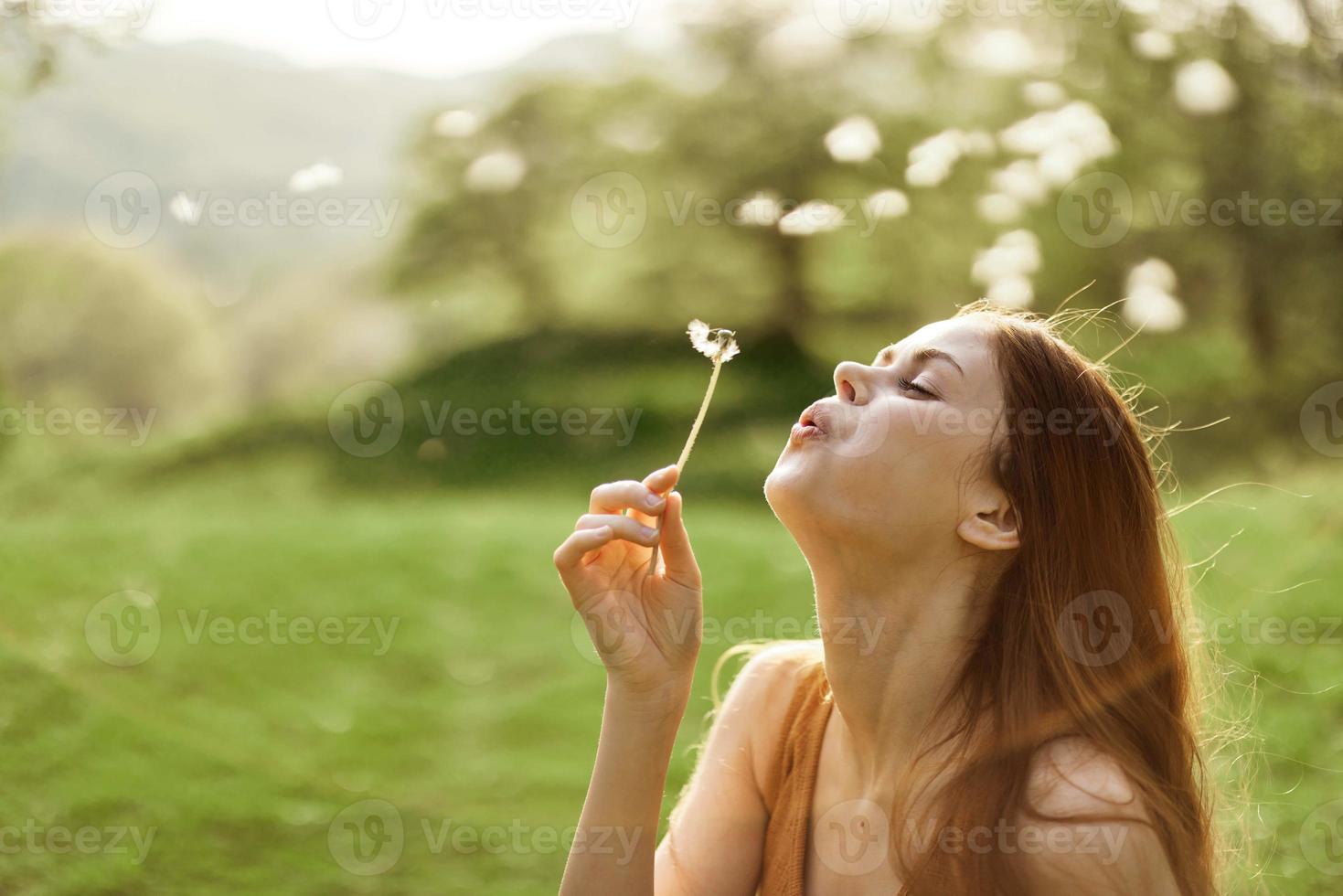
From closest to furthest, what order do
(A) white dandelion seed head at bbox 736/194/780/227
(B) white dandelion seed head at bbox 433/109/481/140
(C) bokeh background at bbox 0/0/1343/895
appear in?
(C) bokeh background at bbox 0/0/1343/895
(A) white dandelion seed head at bbox 736/194/780/227
(B) white dandelion seed head at bbox 433/109/481/140

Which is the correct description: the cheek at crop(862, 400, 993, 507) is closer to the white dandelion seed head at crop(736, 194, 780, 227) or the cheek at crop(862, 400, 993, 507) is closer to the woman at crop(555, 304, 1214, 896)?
the woman at crop(555, 304, 1214, 896)

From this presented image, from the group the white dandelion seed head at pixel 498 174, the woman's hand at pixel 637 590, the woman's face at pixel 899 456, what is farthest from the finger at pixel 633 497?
the white dandelion seed head at pixel 498 174

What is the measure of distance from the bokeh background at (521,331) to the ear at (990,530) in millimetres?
2317

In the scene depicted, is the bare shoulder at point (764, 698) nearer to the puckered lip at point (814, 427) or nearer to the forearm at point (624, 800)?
the forearm at point (624, 800)

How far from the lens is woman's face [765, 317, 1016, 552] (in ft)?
5.81

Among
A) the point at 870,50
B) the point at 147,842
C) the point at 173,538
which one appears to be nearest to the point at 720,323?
the point at 870,50

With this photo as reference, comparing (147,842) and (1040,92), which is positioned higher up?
(1040,92)

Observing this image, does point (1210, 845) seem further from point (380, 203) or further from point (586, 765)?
point (380, 203)

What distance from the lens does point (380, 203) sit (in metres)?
8.24

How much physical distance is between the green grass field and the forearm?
A: 1194 mm

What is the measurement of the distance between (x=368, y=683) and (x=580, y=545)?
129 inches

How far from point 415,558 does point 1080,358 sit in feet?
14.6

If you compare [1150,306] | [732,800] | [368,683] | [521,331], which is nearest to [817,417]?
[732,800]

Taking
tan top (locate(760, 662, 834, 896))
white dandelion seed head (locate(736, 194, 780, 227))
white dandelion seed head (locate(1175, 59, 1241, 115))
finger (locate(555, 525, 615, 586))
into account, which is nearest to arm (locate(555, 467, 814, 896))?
finger (locate(555, 525, 615, 586))
